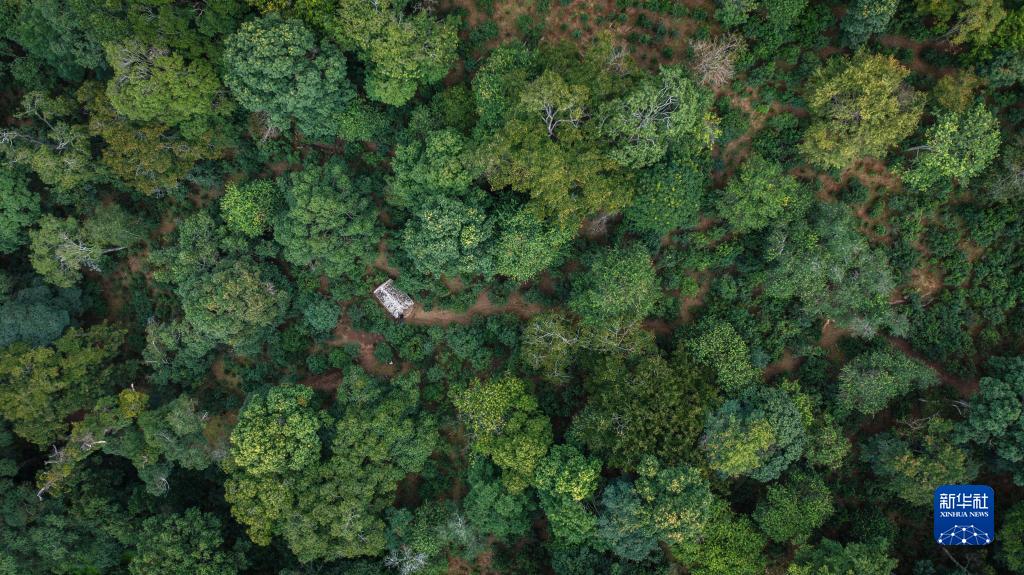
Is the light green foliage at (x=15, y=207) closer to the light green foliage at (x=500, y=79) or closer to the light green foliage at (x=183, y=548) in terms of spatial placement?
the light green foliage at (x=183, y=548)

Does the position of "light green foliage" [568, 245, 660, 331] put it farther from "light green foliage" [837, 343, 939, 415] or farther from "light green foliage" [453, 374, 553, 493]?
"light green foliage" [837, 343, 939, 415]

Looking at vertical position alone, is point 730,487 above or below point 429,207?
below

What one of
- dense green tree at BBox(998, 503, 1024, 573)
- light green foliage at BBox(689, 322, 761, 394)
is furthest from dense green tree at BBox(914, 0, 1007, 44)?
dense green tree at BBox(998, 503, 1024, 573)

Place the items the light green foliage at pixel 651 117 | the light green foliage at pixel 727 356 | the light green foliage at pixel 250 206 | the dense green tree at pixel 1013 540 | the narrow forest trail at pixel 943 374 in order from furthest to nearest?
the narrow forest trail at pixel 943 374, the light green foliage at pixel 250 206, the light green foliage at pixel 727 356, the dense green tree at pixel 1013 540, the light green foliage at pixel 651 117

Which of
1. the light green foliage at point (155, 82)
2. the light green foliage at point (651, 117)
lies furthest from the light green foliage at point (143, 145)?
the light green foliage at point (651, 117)

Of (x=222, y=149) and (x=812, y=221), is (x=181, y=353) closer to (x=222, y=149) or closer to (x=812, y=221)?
(x=222, y=149)

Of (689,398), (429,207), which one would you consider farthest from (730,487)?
(429,207)
